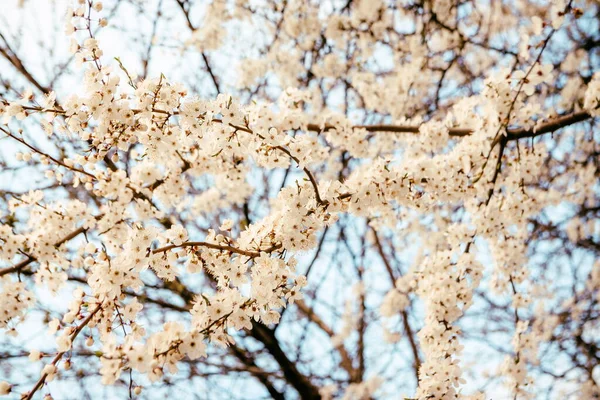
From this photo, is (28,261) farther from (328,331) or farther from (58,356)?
(328,331)

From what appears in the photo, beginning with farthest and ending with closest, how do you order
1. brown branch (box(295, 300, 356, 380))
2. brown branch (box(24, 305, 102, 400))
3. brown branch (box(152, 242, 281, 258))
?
brown branch (box(295, 300, 356, 380)), brown branch (box(152, 242, 281, 258)), brown branch (box(24, 305, 102, 400))

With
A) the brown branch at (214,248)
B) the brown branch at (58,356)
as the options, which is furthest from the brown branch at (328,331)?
the brown branch at (58,356)

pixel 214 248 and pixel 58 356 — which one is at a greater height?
pixel 214 248

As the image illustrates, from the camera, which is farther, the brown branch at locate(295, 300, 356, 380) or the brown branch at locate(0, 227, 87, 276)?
the brown branch at locate(295, 300, 356, 380)

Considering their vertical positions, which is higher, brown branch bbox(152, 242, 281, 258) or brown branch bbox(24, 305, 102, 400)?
brown branch bbox(152, 242, 281, 258)

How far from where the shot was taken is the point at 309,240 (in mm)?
2627

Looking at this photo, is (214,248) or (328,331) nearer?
(214,248)

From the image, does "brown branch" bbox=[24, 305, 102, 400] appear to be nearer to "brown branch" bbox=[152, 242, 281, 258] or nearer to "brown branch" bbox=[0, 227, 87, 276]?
"brown branch" bbox=[152, 242, 281, 258]

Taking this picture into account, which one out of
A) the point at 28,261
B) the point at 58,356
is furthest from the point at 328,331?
the point at 58,356

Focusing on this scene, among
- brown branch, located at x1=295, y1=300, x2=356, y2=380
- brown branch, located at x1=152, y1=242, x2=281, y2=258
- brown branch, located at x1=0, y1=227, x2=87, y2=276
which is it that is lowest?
brown branch, located at x1=152, y1=242, x2=281, y2=258

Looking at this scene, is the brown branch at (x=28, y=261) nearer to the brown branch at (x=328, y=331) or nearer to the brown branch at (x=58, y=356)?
the brown branch at (x=58, y=356)

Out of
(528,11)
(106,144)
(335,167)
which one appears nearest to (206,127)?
(106,144)

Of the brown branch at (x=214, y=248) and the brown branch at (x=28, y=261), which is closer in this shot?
the brown branch at (x=214, y=248)

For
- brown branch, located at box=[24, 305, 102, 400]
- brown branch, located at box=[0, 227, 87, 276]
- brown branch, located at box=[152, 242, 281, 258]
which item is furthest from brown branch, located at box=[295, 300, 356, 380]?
brown branch, located at box=[24, 305, 102, 400]
